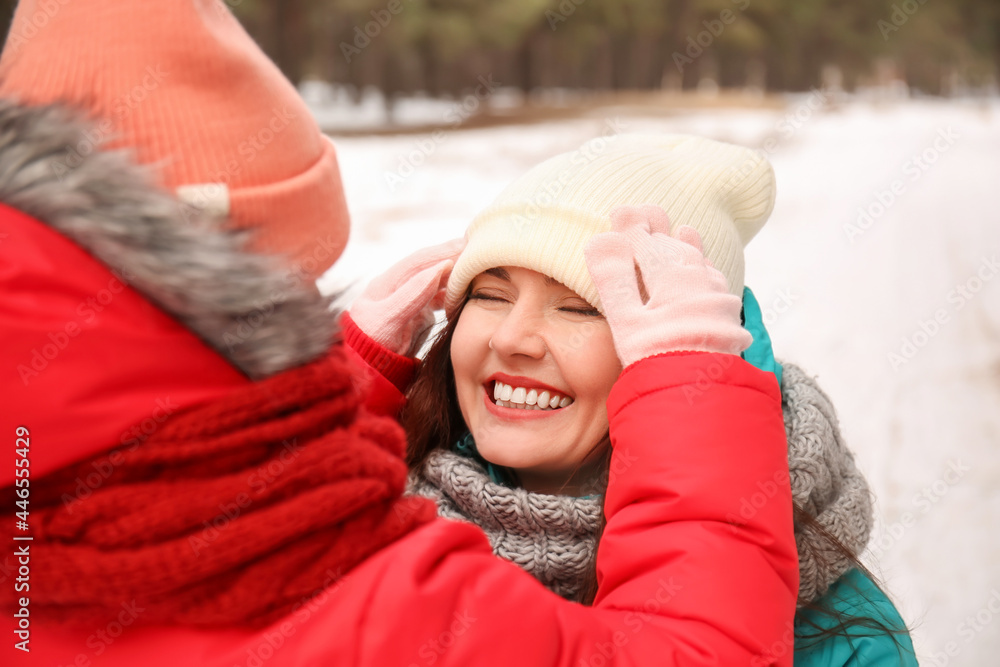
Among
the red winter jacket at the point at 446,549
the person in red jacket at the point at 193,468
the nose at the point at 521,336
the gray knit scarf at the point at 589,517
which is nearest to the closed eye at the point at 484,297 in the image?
the nose at the point at 521,336

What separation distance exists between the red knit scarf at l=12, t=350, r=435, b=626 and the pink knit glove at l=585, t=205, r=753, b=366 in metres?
0.68

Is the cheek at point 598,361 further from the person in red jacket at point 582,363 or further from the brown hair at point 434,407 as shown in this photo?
the brown hair at point 434,407

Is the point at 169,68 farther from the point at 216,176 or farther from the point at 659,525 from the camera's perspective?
the point at 659,525

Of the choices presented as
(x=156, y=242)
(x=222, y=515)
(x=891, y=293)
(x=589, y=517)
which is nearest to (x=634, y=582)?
(x=589, y=517)

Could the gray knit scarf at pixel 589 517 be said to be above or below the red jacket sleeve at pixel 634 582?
below

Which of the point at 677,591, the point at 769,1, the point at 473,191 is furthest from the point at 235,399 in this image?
the point at 769,1

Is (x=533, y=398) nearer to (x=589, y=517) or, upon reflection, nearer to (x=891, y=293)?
(x=589, y=517)

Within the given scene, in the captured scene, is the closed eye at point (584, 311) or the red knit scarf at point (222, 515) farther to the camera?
the closed eye at point (584, 311)

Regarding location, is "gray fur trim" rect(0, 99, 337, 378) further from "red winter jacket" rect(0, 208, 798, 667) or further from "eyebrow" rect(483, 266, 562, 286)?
"eyebrow" rect(483, 266, 562, 286)

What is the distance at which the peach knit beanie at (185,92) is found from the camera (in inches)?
48.0

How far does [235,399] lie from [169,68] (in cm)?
75

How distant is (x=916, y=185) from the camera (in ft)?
26.0

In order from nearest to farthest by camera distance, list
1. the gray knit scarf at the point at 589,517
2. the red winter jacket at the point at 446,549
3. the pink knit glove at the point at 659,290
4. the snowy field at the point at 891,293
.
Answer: the red winter jacket at the point at 446,549, the pink knit glove at the point at 659,290, the gray knit scarf at the point at 589,517, the snowy field at the point at 891,293

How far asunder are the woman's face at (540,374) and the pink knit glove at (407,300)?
273 mm
